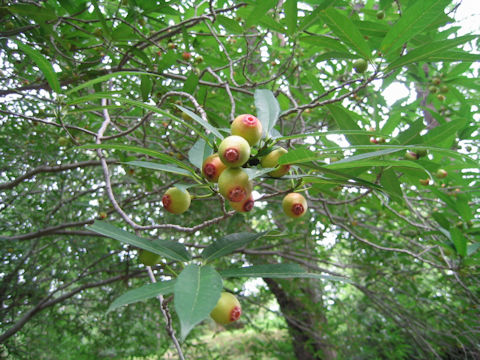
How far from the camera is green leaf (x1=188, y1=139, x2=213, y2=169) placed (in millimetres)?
966

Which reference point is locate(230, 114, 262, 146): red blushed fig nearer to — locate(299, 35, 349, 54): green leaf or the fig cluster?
the fig cluster

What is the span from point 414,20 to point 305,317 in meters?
4.03

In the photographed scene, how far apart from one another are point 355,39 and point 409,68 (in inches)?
53.8

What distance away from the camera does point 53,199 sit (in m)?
2.70

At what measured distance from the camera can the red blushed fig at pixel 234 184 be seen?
30.3 inches

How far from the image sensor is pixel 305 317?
14.3 ft

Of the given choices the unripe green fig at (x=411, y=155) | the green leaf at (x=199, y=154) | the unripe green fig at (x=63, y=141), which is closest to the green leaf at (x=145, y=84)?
the green leaf at (x=199, y=154)

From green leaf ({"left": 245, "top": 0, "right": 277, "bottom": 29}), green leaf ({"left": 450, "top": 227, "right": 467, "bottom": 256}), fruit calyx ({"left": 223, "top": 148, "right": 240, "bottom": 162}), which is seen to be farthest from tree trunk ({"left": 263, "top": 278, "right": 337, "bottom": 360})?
fruit calyx ({"left": 223, "top": 148, "right": 240, "bottom": 162})

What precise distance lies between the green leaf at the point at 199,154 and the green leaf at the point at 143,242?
0.27 m

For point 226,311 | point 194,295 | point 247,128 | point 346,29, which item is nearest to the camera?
point 194,295

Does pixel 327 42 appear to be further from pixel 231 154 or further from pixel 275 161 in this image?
pixel 231 154

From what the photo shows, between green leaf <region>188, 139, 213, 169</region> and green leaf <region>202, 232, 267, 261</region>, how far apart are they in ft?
0.78

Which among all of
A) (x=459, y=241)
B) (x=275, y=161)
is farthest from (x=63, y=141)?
(x=459, y=241)

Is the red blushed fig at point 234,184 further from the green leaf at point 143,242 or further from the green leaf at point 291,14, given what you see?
the green leaf at point 291,14
